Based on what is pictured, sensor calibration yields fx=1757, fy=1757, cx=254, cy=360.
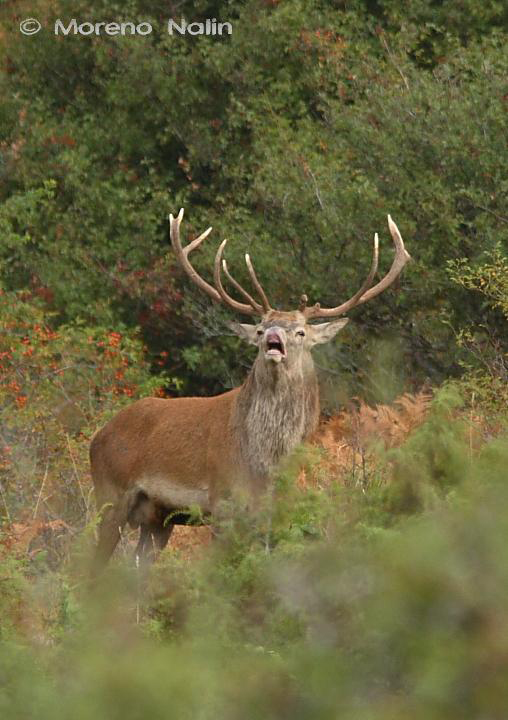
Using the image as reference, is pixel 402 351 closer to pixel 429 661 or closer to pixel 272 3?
pixel 272 3

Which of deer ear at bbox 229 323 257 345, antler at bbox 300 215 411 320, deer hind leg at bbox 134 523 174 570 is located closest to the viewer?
deer ear at bbox 229 323 257 345

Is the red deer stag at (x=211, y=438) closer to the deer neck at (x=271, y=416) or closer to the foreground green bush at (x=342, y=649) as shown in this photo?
the deer neck at (x=271, y=416)

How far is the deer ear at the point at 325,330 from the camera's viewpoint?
31.6ft

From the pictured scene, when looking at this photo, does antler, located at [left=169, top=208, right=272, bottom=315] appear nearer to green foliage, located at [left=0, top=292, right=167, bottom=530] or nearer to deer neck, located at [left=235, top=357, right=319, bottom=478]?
deer neck, located at [left=235, top=357, right=319, bottom=478]

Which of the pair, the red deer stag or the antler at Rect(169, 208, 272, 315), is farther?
the antler at Rect(169, 208, 272, 315)

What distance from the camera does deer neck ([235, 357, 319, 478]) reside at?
923cm

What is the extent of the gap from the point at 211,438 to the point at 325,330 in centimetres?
90

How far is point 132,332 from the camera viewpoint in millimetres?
15219

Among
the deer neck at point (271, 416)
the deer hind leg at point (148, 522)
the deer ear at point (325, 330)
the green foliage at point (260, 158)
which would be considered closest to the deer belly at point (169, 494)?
the deer hind leg at point (148, 522)

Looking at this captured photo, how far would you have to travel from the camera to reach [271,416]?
30.3ft

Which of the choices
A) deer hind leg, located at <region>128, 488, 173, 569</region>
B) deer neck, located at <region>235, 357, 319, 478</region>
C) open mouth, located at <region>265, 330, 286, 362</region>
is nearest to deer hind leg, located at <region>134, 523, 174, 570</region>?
deer hind leg, located at <region>128, 488, 173, 569</region>

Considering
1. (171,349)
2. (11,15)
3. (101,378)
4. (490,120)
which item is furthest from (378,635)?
(11,15)

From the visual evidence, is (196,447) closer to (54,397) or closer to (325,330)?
(325,330)

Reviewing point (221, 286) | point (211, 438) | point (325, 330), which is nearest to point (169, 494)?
point (211, 438)
